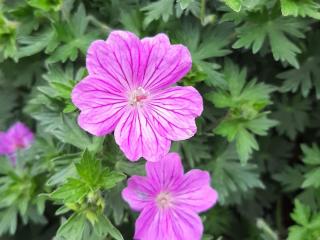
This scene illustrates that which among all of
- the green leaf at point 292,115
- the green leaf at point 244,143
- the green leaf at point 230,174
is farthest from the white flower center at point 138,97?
the green leaf at point 292,115

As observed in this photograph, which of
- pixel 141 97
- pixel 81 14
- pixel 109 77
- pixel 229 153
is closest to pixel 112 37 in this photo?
pixel 109 77

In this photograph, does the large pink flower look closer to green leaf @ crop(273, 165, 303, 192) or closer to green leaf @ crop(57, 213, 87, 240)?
green leaf @ crop(57, 213, 87, 240)

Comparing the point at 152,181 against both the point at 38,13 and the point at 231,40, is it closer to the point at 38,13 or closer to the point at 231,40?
the point at 231,40

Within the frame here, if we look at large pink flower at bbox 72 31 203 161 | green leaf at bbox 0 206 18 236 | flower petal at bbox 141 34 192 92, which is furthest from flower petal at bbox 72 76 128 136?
green leaf at bbox 0 206 18 236

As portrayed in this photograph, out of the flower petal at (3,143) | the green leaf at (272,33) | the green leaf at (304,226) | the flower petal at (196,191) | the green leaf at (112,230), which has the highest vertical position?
the green leaf at (272,33)

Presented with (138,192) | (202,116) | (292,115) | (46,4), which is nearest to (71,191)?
(138,192)

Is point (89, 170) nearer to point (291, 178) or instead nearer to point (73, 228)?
point (73, 228)

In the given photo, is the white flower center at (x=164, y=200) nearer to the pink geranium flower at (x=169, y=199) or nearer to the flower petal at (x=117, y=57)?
the pink geranium flower at (x=169, y=199)
